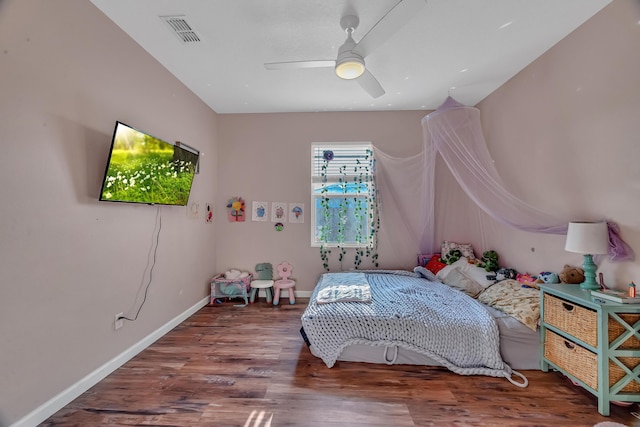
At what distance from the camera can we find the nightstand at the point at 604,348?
1486mm

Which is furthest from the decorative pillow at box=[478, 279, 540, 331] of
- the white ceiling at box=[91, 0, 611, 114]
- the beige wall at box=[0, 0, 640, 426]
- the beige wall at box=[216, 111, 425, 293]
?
the white ceiling at box=[91, 0, 611, 114]

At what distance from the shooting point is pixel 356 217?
3549 millimetres

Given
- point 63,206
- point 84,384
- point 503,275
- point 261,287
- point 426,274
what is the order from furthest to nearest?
point 261,287, point 426,274, point 503,275, point 84,384, point 63,206

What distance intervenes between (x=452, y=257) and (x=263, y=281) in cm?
250

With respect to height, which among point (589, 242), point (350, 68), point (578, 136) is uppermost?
point (350, 68)

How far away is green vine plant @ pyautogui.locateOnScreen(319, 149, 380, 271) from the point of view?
351 cm

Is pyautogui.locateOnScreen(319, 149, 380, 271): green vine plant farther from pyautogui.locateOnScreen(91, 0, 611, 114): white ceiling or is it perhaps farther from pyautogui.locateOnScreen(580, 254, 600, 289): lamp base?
pyautogui.locateOnScreen(580, 254, 600, 289): lamp base

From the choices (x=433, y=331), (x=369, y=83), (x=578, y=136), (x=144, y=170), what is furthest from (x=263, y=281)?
(x=578, y=136)

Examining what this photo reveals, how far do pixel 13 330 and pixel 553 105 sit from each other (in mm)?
4161

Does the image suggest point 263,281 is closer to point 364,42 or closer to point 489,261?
point 489,261

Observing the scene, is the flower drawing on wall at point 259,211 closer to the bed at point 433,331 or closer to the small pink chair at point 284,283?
the small pink chair at point 284,283

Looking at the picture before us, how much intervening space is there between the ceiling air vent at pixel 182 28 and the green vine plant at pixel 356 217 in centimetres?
199

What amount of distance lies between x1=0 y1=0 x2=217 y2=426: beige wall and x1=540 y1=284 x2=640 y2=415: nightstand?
331 centimetres

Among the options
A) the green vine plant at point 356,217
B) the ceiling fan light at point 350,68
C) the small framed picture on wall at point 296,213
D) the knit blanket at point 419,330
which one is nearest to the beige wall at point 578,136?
the knit blanket at point 419,330
